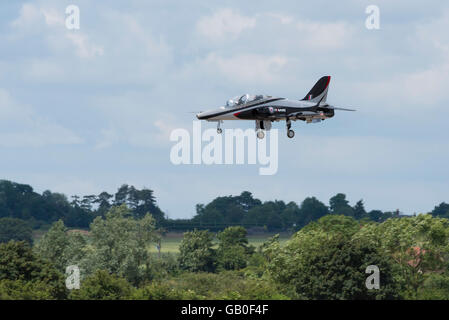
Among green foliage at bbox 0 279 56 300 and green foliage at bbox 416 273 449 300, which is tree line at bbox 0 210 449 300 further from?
green foliage at bbox 416 273 449 300

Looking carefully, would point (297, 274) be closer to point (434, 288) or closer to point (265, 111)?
point (434, 288)

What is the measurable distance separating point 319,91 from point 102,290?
64.8m

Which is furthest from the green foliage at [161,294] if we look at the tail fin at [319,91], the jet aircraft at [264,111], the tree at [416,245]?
the jet aircraft at [264,111]

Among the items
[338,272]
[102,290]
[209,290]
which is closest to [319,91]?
[102,290]

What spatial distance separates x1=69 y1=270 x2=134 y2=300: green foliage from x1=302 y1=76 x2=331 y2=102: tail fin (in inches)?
2323

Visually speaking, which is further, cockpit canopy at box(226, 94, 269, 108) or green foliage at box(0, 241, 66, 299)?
green foliage at box(0, 241, 66, 299)

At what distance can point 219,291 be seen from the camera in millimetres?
155000

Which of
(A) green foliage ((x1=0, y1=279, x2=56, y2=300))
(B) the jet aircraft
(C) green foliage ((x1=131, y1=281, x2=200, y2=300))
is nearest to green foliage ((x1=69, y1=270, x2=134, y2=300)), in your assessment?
(C) green foliage ((x1=131, y1=281, x2=200, y2=300))

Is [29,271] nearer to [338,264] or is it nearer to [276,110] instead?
[338,264]

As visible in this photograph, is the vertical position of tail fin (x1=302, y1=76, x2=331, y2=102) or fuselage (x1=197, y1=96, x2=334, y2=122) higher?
tail fin (x1=302, y1=76, x2=331, y2=102)

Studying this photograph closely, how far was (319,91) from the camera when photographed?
307 feet

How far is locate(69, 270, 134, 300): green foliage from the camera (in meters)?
142
